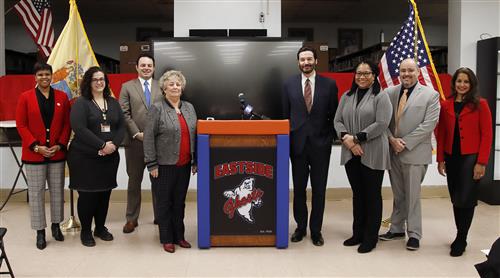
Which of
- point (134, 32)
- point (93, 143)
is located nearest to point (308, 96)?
point (93, 143)

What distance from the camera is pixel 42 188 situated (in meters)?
4.06

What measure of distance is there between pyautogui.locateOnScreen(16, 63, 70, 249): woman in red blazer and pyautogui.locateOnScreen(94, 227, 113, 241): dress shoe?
1.43 feet

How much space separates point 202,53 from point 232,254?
2.05 meters

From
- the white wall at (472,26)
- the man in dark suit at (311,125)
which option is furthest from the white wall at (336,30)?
the man in dark suit at (311,125)

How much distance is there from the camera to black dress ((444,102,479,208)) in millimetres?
3760

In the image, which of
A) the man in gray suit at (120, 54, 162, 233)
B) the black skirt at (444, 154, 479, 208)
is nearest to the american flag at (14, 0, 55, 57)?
the man in gray suit at (120, 54, 162, 233)

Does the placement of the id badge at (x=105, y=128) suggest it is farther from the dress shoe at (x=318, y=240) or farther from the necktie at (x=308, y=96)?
the dress shoe at (x=318, y=240)

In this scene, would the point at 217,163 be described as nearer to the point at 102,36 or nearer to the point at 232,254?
the point at 232,254

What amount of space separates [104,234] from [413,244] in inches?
101

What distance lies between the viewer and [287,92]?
4078 millimetres

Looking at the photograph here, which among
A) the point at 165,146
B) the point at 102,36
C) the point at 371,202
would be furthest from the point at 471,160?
the point at 102,36

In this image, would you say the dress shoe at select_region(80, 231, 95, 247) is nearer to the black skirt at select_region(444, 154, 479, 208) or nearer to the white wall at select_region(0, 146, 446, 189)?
the white wall at select_region(0, 146, 446, 189)

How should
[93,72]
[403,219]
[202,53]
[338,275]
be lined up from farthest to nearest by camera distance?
1. [202,53]
2. [403,219]
3. [93,72]
4. [338,275]

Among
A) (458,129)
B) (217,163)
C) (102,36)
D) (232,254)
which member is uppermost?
(102,36)
